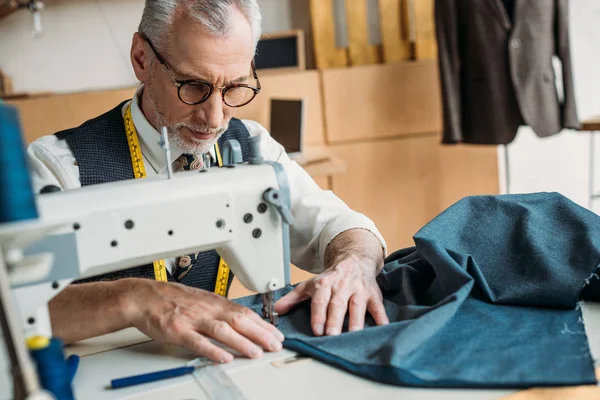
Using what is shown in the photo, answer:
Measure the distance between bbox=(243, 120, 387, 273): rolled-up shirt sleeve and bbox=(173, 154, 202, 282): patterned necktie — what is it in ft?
0.79

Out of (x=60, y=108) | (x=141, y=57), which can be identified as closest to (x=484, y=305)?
(x=141, y=57)

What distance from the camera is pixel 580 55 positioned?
483 cm

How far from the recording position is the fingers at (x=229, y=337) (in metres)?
1.21

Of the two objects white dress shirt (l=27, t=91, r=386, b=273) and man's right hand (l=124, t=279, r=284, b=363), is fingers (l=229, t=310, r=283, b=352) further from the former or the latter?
white dress shirt (l=27, t=91, r=386, b=273)

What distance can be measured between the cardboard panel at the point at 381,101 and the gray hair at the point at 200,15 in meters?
2.34

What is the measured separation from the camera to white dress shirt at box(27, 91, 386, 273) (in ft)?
5.53

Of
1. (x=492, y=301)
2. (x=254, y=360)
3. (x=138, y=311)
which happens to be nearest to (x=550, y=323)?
(x=492, y=301)

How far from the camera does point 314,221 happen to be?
1784 millimetres

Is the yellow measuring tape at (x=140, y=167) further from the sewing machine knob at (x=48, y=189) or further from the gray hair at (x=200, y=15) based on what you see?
the sewing machine knob at (x=48, y=189)

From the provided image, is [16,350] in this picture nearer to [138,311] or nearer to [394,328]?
[138,311]

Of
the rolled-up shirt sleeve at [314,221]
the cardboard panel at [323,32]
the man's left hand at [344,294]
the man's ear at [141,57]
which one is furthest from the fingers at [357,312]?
the cardboard panel at [323,32]

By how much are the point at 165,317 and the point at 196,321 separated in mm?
58

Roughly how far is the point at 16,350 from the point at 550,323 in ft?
2.80

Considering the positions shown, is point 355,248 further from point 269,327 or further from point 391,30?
point 391,30
